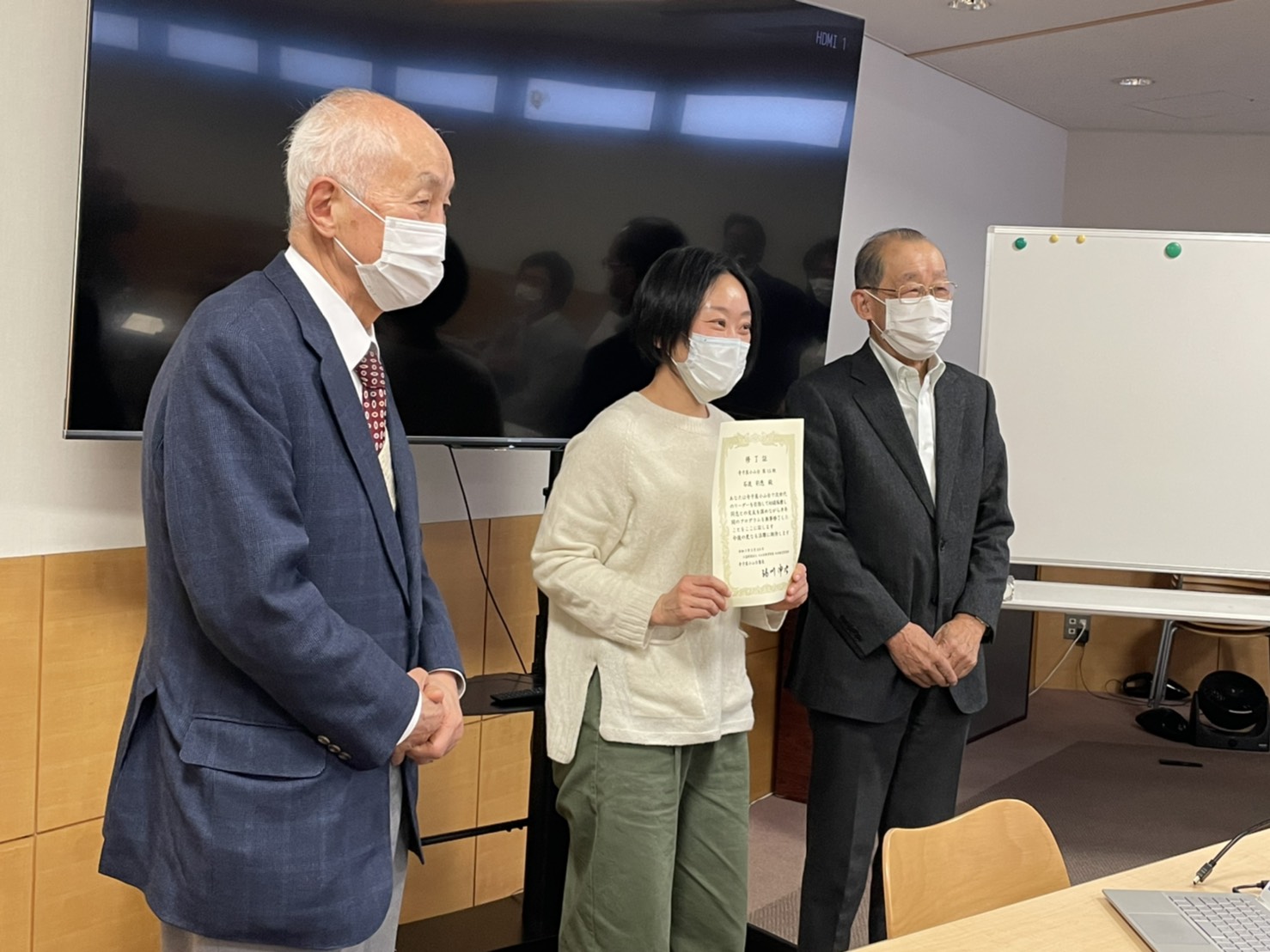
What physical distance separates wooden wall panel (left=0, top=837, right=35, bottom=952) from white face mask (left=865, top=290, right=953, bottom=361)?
206cm

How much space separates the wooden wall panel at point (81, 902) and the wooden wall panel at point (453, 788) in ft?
2.40

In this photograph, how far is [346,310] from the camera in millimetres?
1742

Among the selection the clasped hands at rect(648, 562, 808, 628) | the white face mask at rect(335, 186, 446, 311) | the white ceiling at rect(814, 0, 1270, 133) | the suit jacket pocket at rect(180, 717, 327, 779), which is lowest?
the suit jacket pocket at rect(180, 717, 327, 779)

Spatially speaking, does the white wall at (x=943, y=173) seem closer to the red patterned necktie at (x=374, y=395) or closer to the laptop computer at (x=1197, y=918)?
the red patterned necktie at (x=374, y=395)

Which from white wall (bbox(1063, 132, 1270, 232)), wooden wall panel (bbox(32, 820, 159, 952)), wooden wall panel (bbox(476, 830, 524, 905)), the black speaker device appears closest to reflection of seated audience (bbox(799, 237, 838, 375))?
wooden wall panel (bbox(476, 830, 524, 905))

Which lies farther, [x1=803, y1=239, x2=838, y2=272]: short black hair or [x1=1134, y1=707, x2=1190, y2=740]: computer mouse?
[x1=1134, y1=707, x2=1190, y2=740]: computer mouse

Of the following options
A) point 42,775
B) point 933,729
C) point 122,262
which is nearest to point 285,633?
point 122,262

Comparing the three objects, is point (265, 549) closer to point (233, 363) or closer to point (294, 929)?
point (233, 363)

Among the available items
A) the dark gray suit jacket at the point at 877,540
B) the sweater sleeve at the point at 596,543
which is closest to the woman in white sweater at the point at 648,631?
the sweater sleeve at the point at 596,543

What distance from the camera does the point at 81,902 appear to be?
2.55 m

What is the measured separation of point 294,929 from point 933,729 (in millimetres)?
1595

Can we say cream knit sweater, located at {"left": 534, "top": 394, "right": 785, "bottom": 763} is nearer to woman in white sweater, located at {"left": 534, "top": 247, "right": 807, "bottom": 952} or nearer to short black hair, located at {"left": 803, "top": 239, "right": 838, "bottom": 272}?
woman in white sweater, located at {"left": 534, "top": 247, "right": 807, "bottom": 952}

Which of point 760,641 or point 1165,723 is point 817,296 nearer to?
point 760,641

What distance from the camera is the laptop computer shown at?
1535mm
